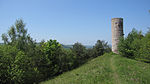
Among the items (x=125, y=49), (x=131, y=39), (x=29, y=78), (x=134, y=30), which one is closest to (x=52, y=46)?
(x=29, y=78)

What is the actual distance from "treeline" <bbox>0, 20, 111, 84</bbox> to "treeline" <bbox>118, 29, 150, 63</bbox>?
13.4 m

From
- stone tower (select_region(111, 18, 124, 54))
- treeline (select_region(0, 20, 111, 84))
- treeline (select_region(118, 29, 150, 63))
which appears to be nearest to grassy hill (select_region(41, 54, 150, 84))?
treeline (select_region(0, 20, 111, 84))

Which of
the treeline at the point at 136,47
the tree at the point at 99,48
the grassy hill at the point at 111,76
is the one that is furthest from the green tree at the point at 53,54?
the tree at the point at 99,48

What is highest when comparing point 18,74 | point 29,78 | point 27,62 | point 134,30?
point 134,30

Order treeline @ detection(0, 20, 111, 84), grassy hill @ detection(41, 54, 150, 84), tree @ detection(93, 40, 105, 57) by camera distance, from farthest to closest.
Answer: tree @ detection(93, 40, 105, 57) → treeline @ detection(0, 20, 111, 84) → grassy hill @ detection(41, 54, 150, 84)

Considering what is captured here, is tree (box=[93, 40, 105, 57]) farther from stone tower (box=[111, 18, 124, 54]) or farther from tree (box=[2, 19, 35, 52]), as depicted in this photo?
tree (box=[2, 19, 35, 52])

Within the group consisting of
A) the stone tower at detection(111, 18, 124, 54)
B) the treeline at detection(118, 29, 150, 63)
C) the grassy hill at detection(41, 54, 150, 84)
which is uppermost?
the stone tower at detection(111, 18, 124, 54)

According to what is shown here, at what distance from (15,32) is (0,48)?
8.08 meters

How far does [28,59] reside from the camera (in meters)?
20.7

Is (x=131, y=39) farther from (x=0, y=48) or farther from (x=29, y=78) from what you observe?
(x=0, y=48)

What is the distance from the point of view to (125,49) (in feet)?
88.0

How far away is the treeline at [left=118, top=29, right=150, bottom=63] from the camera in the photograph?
70.5 ft

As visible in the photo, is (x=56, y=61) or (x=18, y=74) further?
(x=56, y=61)

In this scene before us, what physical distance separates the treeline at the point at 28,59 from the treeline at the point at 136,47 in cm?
1337
